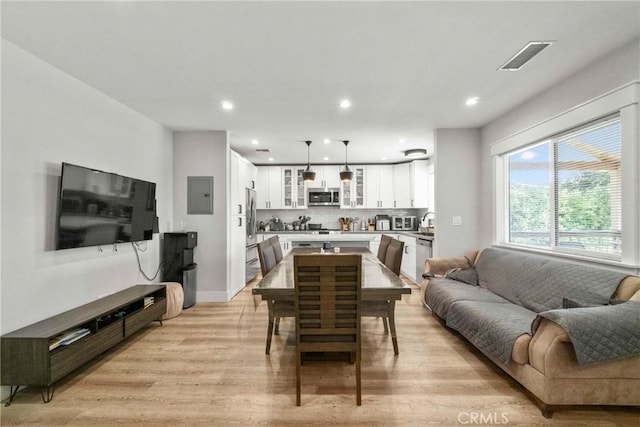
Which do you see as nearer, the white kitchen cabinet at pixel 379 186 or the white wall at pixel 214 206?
the white wall at pixel 214 206

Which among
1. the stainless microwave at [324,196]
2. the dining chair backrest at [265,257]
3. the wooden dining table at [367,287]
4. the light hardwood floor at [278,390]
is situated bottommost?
the light hardwood floor at [278,390]

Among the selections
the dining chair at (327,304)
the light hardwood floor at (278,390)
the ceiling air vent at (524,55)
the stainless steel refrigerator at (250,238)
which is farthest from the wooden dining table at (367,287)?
the stainless steel refrigerator at (250,238)

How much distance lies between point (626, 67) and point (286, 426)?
3.49m

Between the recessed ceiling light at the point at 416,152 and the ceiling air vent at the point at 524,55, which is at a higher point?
the ceiling air vent at the point at 524,55

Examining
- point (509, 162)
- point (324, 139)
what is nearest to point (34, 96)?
point (324, 139)

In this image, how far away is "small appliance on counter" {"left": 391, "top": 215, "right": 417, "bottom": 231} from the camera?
6922 mm

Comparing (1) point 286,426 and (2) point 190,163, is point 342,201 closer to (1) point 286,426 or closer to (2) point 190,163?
(2) point 190,163

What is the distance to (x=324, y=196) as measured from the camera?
6980 mm

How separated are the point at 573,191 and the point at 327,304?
2.65 meters

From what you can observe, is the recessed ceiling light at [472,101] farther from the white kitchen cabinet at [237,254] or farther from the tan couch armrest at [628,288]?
the white kitchen cabinet at [237,254]

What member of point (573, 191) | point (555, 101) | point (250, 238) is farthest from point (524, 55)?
point (250, 238)

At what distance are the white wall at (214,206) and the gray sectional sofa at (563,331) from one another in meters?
3.16

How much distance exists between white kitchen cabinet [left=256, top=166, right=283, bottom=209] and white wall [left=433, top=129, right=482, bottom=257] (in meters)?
3.75

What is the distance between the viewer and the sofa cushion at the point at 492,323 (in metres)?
2.18
